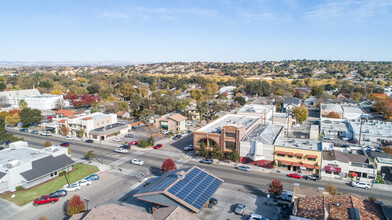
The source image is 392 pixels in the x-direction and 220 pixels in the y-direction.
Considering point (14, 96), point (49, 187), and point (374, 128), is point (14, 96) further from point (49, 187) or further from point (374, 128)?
point (374, 128)

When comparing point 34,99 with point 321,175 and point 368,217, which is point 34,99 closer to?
point 321,175

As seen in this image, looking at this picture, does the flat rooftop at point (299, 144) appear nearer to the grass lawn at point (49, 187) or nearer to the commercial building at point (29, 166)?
the grass lawn at point (49, 187)

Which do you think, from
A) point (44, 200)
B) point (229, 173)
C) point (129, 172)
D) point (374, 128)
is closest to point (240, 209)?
point (229, 173)

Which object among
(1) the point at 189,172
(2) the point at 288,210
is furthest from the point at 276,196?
(1) the point at 189,172

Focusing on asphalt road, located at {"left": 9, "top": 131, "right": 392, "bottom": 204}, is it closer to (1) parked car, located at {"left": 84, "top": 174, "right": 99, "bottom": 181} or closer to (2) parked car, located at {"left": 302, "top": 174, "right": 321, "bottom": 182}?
(2) parked car, located at {"left": 302, "top": 174, "right": 321, "bottom": 182}

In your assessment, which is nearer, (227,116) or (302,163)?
(302,163)

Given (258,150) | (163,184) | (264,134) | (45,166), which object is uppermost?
(163,184)

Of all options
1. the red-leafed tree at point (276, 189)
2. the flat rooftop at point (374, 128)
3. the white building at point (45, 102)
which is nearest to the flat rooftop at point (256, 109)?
the flat rooftop at point (374, 128)
